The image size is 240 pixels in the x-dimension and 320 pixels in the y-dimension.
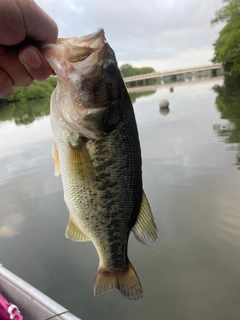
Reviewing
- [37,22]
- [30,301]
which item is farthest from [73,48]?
[30,301]

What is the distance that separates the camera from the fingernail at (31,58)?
1.56 m

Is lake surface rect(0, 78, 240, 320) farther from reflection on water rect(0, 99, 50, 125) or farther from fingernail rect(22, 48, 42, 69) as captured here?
reflection on water rect(0, 99, 50, 125)

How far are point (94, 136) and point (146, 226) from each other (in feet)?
2.35

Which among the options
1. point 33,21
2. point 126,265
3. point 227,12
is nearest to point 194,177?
point 126,265

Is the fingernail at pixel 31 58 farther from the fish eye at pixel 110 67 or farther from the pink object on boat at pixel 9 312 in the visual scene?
the pink object on boat at pixel 9 312

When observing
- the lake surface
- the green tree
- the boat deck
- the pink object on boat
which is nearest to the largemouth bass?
the boat deck

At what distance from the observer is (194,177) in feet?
28.4

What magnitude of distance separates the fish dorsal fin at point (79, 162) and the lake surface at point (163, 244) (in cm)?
340

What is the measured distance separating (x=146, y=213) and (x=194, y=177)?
702cm

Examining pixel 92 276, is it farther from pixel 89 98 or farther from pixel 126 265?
pixel 89 98

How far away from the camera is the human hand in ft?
4.60

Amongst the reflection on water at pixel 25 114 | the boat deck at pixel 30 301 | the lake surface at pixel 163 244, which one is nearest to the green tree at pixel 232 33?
the reflection on water at pixel 25 114

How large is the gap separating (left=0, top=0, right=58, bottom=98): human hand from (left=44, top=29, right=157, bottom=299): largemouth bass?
0.25 ft

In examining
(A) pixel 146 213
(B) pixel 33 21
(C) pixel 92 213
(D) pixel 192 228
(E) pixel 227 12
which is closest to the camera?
(B) pixel 33 21
